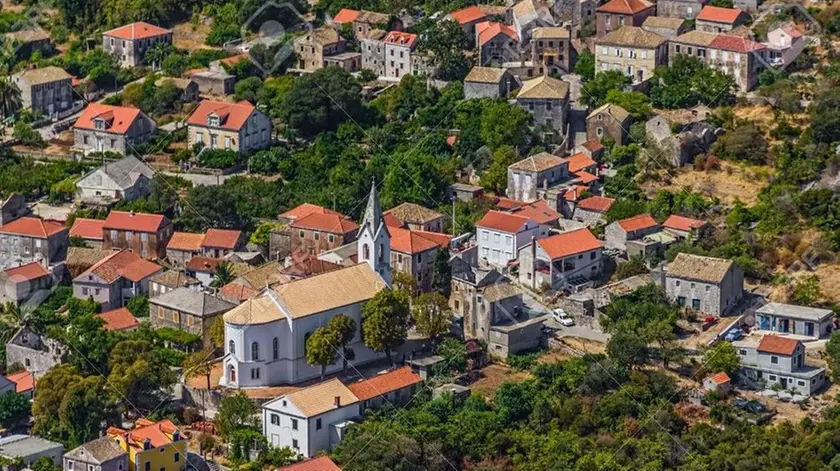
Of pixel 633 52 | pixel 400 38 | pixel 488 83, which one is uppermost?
pixel 633 52

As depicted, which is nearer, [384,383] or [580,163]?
[384,383]

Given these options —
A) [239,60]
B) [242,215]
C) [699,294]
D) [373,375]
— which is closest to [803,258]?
[699,294]

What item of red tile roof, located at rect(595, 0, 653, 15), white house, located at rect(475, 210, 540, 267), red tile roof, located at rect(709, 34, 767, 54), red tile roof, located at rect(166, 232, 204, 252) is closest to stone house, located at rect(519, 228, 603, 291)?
white house, located at rect(475, 210, 540, 267)

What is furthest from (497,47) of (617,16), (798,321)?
(798,321)

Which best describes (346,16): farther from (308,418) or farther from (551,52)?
(308,418)

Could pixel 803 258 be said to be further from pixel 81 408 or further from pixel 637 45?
pixel 81 408

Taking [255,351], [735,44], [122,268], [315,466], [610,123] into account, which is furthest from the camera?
[735,44]

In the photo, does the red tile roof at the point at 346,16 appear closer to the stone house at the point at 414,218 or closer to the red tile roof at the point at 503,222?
the stone house at the point at 414,218

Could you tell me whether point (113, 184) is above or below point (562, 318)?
above
